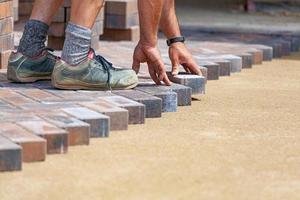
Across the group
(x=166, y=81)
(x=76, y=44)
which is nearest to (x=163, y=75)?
(x=166, y=81)

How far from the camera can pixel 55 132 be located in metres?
2.94

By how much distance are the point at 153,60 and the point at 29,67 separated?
48 centimetres

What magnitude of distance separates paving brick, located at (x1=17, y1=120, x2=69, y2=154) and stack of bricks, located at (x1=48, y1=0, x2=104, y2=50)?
2100mm

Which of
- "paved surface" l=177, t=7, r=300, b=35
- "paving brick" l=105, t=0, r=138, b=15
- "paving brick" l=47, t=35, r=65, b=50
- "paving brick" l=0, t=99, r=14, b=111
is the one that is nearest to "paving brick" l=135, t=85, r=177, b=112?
"paving brick" l=0, t=99, r=14, b=111

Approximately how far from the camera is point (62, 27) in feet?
17.1

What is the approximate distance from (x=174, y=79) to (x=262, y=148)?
892 mm

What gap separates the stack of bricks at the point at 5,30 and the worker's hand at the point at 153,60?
0.69 meters

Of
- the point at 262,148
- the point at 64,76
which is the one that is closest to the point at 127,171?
the point at 262,148

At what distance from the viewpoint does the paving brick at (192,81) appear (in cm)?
399

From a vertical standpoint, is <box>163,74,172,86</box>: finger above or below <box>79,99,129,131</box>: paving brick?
above

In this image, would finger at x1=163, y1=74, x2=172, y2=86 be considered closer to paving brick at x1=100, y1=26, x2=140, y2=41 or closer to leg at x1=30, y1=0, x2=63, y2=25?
leg at x1=30, y1=0, x2=63, y2=25

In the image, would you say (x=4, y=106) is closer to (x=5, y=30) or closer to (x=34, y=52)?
(x=34, y=52)

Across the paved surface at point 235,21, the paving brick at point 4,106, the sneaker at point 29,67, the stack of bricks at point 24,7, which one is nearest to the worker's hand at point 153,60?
the sneaker at point 29,67

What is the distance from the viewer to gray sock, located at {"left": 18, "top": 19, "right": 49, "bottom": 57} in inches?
152
